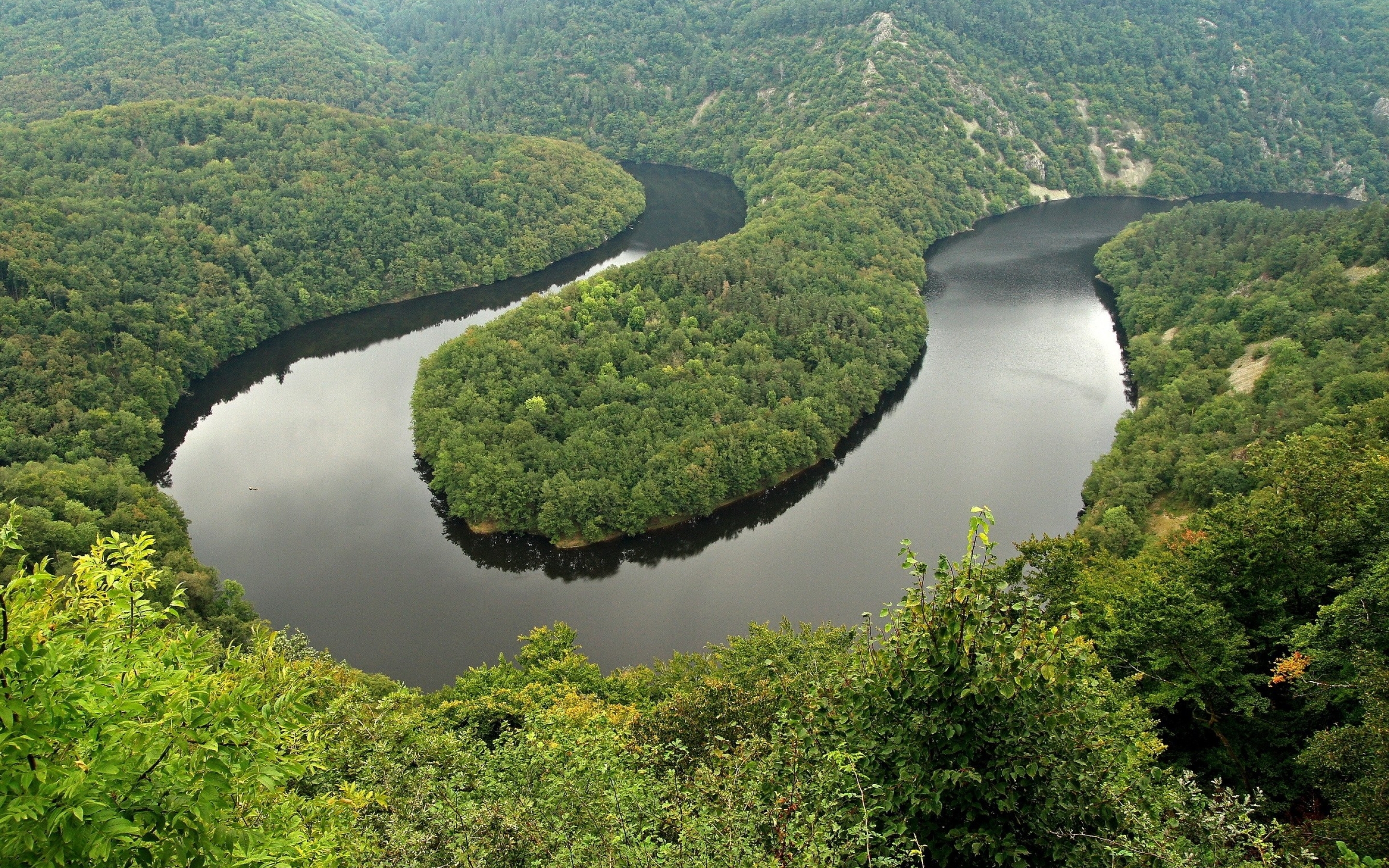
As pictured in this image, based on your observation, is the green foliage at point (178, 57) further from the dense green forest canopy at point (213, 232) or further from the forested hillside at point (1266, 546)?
the forested hillside at point (1266, 546)

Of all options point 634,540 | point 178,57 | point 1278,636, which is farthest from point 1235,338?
point 178,57

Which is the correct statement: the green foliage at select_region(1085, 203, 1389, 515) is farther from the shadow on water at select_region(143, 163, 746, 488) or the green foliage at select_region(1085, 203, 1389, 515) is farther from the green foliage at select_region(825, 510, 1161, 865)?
the shadow on water at select_region(143, 163, 746, 488)

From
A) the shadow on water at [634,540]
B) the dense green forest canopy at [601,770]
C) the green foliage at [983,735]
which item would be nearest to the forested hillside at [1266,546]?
the green foliage at [983,735]

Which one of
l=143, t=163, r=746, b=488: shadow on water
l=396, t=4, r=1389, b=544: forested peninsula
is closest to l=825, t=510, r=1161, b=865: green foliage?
l=396, t=4, r=1389, b=544: forested peninsula

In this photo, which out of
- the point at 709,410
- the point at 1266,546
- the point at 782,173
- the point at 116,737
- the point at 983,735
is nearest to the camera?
the point at 116,737

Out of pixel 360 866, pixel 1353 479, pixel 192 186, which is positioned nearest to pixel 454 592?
pixel 360 866

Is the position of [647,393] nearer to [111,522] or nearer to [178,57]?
[111,522]
